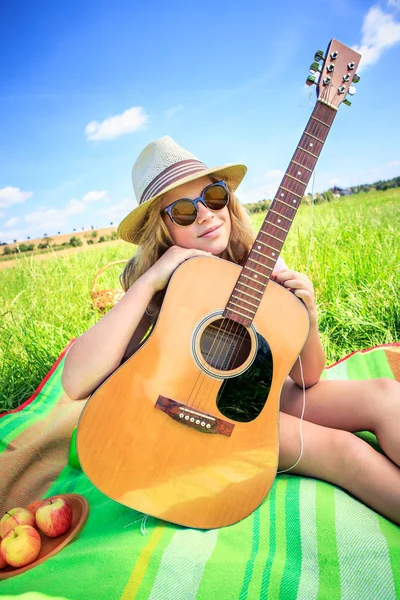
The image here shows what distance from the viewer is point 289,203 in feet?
5.91

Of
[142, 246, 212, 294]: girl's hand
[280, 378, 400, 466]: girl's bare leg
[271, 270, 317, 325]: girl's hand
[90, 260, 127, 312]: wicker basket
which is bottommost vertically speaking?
[280, 378, 400, 466]: girl's bare leg

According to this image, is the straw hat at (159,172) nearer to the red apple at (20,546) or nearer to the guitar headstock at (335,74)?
the guitar headstock at (335,74)

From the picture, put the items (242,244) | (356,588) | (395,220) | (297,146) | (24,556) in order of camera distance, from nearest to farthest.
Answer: (356,588)
(24,556)
(297,146)
(242,244)
(395,220)

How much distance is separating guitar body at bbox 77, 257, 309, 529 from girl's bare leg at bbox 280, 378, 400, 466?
0.49 meters

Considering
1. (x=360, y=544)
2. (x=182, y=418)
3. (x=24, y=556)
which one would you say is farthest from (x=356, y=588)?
(x=24, y=556)

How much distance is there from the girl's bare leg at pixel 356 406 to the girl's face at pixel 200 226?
87 cm

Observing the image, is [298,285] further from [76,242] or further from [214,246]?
[76,242]

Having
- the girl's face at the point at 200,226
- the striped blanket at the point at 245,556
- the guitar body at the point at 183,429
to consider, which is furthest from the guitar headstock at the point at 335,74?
the striped blanket at the point at 245,556

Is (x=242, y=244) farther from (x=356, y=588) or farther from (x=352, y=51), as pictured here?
(x=356, y=588)

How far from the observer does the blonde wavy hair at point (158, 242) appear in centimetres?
214

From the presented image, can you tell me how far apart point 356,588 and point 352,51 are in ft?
6.82

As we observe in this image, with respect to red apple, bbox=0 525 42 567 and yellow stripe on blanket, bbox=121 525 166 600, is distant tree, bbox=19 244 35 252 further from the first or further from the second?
yellow stripe on blanket, bbox=121 525 166 600

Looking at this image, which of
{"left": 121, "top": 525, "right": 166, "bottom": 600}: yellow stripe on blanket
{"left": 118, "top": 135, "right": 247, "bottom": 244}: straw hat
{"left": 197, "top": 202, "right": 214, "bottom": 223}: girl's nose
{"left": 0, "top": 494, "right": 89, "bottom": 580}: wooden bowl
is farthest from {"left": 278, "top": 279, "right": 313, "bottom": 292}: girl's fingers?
{"left": 0, "top": 494, "right": 89, "bottom": 580}: wooden bowl

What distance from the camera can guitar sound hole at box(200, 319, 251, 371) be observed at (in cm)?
174
